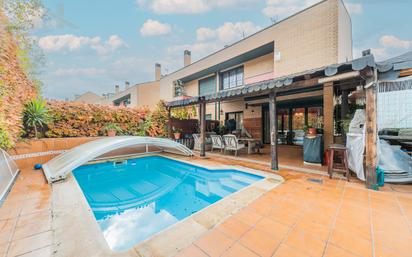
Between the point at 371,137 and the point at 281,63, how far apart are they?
6.65m

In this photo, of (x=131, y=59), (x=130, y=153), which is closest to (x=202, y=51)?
(x=131, y=59)

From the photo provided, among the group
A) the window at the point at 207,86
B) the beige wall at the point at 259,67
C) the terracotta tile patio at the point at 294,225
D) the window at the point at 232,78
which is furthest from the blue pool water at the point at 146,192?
the window at the point at 207,86

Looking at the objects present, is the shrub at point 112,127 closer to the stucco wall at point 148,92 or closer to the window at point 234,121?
the window at point 234,121

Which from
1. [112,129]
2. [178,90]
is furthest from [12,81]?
[178,90]

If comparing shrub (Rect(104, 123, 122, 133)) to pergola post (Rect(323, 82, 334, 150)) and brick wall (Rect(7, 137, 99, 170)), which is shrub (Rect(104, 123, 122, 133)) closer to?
brick wall (Rect(7, 137, 99, 170))

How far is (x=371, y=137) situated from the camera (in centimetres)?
375

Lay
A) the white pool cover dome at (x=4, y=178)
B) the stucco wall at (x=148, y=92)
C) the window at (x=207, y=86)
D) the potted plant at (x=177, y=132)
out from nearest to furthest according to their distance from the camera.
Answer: the white pool cover dome at (x=4, y=178)
the potted plant at (x=177, y=132)
the window at (x=207, y=86)
the stucco wall at (x=148, y=92)

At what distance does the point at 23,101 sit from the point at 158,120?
18.4 feet

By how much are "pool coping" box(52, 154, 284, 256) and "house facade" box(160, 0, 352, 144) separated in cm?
645

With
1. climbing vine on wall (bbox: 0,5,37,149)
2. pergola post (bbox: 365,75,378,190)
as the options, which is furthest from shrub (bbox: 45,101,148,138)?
pergola post (bbox: 365,75,378,190)

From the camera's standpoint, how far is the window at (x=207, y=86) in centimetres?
1504

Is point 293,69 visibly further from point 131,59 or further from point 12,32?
point 131,59

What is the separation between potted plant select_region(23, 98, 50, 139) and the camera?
247 inches

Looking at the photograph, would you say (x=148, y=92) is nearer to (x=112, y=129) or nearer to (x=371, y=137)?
(x=112, y=129)
